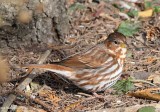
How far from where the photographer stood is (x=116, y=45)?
6070mm

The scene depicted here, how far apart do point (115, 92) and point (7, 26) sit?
1611 mm

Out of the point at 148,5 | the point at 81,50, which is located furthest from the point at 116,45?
the point at 148,5

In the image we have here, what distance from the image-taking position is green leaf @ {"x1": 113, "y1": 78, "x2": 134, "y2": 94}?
232 inches

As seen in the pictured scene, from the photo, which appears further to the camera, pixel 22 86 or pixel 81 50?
pixel 81 50

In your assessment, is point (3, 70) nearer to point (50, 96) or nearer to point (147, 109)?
point (50, 96)

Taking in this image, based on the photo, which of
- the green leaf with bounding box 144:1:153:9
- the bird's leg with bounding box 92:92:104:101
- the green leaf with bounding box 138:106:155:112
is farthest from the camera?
the green leaf with bounding box 144:1:153:9

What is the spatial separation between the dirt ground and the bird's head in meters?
0.35

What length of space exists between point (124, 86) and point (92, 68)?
433 millimetres

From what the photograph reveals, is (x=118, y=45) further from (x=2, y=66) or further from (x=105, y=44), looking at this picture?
(x=2, y=66)

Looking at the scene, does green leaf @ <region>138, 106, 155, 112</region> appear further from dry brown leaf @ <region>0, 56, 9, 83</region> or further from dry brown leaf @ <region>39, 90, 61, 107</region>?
dry brown leaf @ <region>0, 56, 9, 83</region>

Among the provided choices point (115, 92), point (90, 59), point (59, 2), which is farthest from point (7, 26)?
point (115, 92)

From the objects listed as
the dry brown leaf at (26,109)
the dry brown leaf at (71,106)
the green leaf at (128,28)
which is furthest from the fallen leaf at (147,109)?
the green leaf at (128,28)

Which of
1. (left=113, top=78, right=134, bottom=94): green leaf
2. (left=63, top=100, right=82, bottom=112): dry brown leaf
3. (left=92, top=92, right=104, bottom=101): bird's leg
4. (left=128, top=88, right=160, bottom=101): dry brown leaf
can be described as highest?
(left=113, top=78, right=134, bottom=94): green leaf

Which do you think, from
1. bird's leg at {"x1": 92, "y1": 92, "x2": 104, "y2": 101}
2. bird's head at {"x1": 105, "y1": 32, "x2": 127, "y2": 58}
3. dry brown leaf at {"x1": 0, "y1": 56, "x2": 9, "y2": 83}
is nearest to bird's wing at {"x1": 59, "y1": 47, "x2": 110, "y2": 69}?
bird's head at {"x1": 105, "y1": 32, "x2": 127, "y2": 58}
